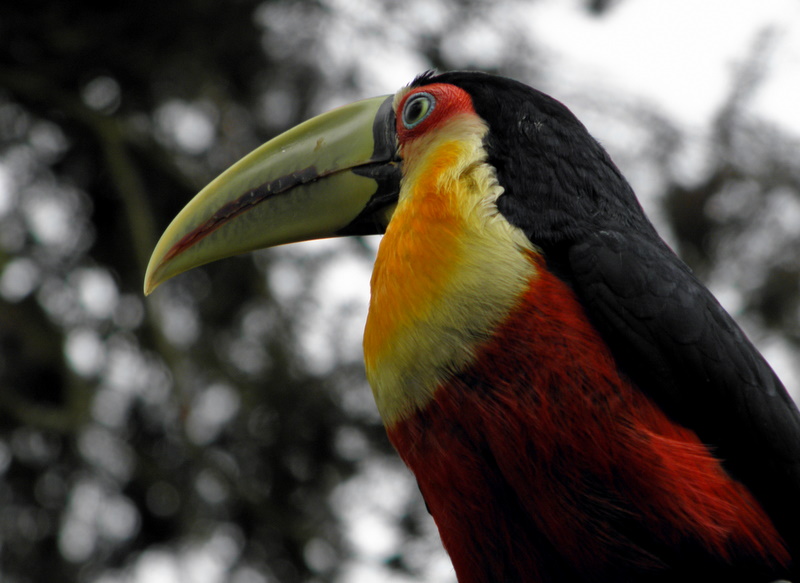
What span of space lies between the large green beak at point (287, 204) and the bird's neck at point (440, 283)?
1.12 feet

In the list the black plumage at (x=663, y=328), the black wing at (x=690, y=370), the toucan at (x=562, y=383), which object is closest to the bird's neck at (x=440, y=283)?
the toucan at (x=562, y=383)

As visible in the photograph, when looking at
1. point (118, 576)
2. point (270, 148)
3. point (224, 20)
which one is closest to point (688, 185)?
point (224, 20)

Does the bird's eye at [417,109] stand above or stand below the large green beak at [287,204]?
above

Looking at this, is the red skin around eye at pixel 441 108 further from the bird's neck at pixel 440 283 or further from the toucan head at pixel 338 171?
the bird's neck at pixel 440 283

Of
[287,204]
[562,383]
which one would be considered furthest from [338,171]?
[562,383]

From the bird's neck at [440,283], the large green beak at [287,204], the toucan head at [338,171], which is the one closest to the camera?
the bird's neck at [440,283]

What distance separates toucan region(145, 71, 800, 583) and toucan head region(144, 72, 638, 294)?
0.07 m

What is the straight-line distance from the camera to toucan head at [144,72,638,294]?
338 cm

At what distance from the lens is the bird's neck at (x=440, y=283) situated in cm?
286

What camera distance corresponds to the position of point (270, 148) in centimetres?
358

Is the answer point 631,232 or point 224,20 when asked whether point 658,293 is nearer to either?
point 631,232

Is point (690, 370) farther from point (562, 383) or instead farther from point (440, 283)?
point (440, 283)

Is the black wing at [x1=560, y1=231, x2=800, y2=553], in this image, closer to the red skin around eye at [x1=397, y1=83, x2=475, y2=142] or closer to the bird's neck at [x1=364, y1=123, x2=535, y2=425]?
the bird's neck at [x1=364, y1=123, x2=535, y2=425]

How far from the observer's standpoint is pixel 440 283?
2.92 metres
